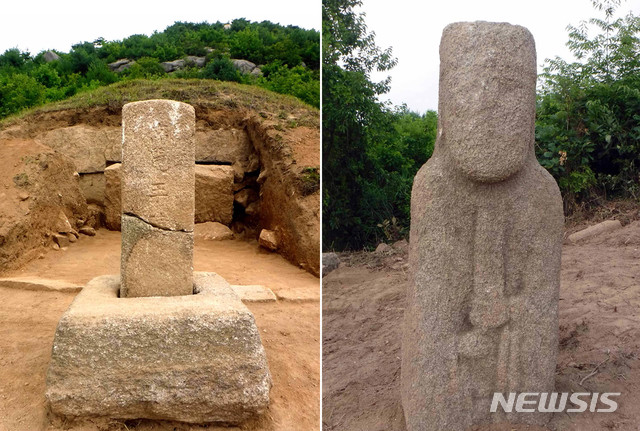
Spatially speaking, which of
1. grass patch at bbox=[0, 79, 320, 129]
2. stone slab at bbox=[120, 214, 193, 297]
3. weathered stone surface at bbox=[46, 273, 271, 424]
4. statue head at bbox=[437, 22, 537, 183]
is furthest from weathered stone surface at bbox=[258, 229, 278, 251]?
statue head at bbox=[437, 22, 537, 183]

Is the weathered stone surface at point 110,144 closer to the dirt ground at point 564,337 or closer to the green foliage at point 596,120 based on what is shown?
the dirt ground at point 564,337

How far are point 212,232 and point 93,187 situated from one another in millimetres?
2002

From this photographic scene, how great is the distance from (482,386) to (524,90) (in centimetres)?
144

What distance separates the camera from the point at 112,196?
7.86 meters

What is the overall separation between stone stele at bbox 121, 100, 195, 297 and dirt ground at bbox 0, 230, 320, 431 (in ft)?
2.46

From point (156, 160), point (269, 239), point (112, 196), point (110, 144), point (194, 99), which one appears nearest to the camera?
point (156, 160)

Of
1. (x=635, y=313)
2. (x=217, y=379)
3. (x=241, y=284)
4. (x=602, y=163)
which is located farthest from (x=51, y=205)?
(x=602, y=163)

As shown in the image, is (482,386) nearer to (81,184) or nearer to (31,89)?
(81,184)

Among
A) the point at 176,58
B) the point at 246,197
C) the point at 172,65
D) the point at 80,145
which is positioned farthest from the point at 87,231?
the point at 176,58

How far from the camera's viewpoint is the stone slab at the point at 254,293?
16.7ft

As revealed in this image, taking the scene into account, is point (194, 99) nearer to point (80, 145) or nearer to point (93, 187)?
point (80, 145)

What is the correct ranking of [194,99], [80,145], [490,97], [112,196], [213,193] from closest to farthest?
[490,97]
[112,196]
[213,193]
[80,145]
[194,99]

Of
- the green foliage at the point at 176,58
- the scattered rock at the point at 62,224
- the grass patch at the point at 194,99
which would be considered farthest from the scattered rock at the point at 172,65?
the scattered rock at the point at 62,224

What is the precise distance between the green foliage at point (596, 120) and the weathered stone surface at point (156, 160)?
5638 mm
